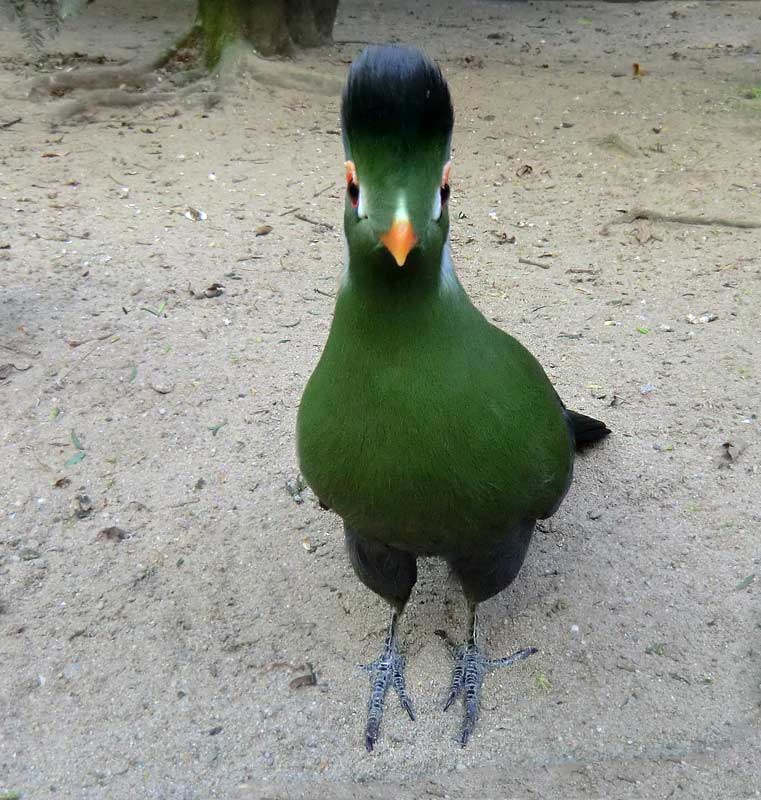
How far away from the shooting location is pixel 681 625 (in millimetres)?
2721

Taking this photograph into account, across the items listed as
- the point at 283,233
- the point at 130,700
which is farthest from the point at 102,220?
the point at 130,700

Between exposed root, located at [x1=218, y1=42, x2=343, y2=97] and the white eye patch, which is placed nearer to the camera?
the white eye patch

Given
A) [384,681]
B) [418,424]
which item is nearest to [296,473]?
[384,681]

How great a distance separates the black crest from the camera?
1605mm

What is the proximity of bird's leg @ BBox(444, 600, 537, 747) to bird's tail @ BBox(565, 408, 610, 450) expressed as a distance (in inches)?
32.7

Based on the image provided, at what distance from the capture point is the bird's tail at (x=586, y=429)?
10.2 feet

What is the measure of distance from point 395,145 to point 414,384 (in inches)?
21.6

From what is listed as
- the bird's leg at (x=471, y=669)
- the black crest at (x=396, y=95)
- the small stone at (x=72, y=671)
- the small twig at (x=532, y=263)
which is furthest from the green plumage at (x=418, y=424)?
the small twig at (x=532, y=263)

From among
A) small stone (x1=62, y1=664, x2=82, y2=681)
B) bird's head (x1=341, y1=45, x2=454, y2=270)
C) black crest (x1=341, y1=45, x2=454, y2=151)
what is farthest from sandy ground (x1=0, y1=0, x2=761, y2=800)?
black crest (x1=341, y1=45, x2=454, y2=151)

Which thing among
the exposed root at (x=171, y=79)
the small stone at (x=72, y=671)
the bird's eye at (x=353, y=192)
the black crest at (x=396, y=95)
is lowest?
the small stone at (x=72, y=671)

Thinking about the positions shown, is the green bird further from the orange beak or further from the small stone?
the small stone

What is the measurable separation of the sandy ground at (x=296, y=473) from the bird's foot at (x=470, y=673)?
47 millimetres

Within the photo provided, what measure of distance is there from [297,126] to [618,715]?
18.7 feet

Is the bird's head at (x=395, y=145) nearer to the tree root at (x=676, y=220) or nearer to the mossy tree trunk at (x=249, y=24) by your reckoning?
the tree root at (x=676, y=220)
